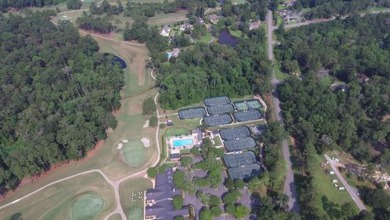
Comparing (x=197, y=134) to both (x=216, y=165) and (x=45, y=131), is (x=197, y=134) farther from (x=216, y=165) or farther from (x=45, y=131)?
(x=45, y=131)

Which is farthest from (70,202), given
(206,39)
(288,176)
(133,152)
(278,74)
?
(206,39)

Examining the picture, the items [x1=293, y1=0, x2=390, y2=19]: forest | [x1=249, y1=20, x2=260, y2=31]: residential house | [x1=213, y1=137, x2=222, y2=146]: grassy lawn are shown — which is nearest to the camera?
[x1=213, y1=137, x2=222, y2=146]: grassy lawn

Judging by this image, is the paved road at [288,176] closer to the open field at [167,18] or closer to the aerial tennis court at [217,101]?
the aerial tennis court at [217,101]

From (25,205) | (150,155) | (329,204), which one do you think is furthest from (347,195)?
(25,205)

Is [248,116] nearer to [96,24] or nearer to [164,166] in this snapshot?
[164,166]

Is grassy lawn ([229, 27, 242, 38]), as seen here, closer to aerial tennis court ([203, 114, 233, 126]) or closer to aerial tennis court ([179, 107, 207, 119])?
aerial tennis court ([179, 107, 207, 119])

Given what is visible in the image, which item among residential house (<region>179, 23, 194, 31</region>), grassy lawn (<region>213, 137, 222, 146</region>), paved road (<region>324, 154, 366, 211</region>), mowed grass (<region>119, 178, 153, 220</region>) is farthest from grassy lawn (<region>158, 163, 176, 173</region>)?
residential house (<region>179, 23, 194, 31</region>)
